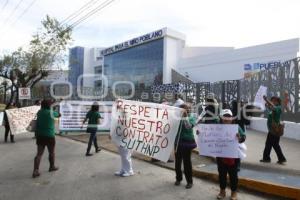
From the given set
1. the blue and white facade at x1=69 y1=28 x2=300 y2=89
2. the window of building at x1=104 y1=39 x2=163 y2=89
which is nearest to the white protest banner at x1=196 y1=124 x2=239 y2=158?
the blue and white facade at x1=69 y1=28 x2=300 y2=89

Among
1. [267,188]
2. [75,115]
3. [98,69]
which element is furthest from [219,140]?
[98,69]

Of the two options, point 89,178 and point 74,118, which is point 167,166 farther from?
point 74,118

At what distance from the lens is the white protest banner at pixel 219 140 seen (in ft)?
22.4

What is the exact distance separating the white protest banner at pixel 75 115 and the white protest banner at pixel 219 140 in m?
11.2

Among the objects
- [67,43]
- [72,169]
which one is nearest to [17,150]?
[72,169]

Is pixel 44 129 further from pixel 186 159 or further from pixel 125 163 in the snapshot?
pixel 186 159

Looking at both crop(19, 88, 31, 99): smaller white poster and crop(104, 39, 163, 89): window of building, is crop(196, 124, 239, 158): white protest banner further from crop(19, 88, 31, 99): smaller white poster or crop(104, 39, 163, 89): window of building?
crop(104, 39, 163, 89): window of building

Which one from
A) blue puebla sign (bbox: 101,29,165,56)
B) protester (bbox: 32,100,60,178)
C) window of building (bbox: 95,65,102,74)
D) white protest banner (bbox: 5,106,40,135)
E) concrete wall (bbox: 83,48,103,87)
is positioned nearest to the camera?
protester (bbox: 32,100,60,178)

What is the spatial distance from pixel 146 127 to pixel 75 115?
10451 mm

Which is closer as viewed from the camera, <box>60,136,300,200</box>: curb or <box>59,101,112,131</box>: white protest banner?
<box>60,136,300,200</box>: curb

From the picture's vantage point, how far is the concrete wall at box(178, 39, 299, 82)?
4209 cm

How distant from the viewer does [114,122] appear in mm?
8898

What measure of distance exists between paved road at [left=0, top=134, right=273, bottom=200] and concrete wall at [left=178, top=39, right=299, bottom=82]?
35.4 m

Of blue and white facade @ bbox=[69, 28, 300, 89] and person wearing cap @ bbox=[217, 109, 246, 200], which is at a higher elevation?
blue and white facade @ bbox=[69, 28, 300, 89]
